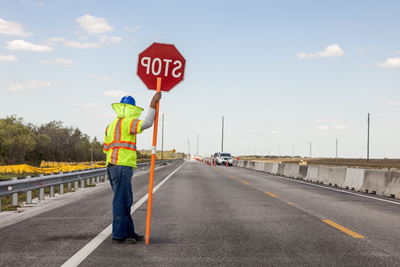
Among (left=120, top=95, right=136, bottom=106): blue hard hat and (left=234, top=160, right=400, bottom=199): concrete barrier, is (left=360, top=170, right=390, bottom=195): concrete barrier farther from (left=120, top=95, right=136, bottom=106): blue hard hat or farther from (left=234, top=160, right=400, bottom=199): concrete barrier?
(left=120, top=95, right=136, bottom=106): blue hard hat

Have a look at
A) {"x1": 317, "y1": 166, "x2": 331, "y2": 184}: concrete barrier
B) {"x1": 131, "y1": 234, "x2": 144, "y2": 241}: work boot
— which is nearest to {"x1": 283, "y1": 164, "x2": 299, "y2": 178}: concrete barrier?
{"x1": 317, "y1": 166, "x2": 331, "y2": 184}: concrete barrier

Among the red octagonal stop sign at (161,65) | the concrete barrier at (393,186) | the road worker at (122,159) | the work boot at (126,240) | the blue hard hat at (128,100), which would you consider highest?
the red octagonal stop sign at (161,65)

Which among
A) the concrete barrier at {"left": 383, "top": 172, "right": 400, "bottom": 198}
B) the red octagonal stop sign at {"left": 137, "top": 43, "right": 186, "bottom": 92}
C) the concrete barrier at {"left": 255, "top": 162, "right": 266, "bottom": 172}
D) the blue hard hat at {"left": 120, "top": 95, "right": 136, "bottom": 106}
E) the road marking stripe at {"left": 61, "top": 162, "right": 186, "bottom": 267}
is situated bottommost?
the concrete barrier at {"left": 255, "top": 162, "right": 266, "bottom": 172}

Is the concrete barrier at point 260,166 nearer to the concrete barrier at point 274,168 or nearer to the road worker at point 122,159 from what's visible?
the concrete barrier at point 274,168

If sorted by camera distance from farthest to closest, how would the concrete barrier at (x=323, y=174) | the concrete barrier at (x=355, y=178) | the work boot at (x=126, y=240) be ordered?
the concrete barrier at (x=323, y=174)
the concrete barrier at (x=355, y=178)
the work boot at (x=126, y=240)

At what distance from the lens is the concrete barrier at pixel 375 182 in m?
15.3

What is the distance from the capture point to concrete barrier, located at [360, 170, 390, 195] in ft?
50.2

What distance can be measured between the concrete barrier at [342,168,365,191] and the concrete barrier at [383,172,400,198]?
204 centimetres

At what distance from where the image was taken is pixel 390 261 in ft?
17.4

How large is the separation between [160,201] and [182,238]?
530cm

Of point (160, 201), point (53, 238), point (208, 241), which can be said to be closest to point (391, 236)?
point (208, 241)

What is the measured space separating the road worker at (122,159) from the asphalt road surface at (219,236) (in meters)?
0.29

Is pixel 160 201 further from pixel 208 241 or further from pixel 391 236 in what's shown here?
pixel 391 236

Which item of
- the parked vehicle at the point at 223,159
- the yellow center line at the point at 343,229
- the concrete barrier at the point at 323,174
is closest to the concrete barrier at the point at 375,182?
the concrete barrier at the point at 323,174
